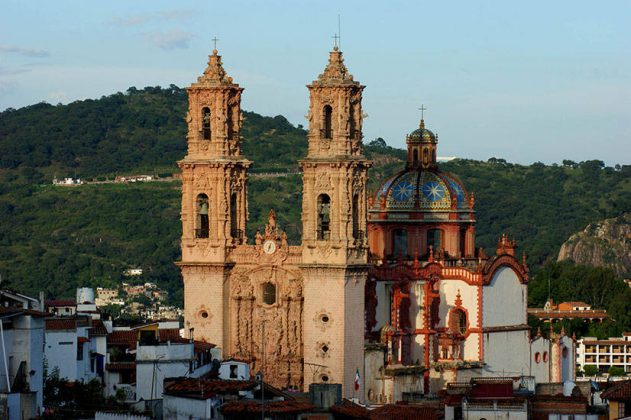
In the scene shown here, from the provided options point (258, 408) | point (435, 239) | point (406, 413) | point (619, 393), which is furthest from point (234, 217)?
point (619, 393)

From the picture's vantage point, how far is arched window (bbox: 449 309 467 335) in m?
115

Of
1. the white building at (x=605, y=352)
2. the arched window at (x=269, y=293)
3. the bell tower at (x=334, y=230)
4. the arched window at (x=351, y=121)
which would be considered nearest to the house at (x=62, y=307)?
the arched window at (x=269, y=293)

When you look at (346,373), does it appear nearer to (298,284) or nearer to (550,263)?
(298,284)

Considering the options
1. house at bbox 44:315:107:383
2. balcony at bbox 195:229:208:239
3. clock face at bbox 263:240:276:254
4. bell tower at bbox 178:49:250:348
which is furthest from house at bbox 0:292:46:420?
balcony at bbox 195:229:208:239

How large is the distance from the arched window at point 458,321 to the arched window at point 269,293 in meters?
8.30

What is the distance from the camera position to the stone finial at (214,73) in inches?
4444

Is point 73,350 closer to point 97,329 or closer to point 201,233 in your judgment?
point 97,329

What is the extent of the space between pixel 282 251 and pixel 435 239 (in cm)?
1097

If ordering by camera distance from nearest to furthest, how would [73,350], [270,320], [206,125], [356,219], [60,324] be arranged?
[73,350]
[60,324]
[356,219]
[270,320]
[206,125]

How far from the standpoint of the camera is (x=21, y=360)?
3159 inches

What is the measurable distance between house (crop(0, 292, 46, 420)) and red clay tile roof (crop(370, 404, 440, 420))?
47.6ft

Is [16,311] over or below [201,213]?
below

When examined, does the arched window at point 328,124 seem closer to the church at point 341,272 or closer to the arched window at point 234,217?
the church at point 341,272

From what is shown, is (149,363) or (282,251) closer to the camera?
(149,363)
